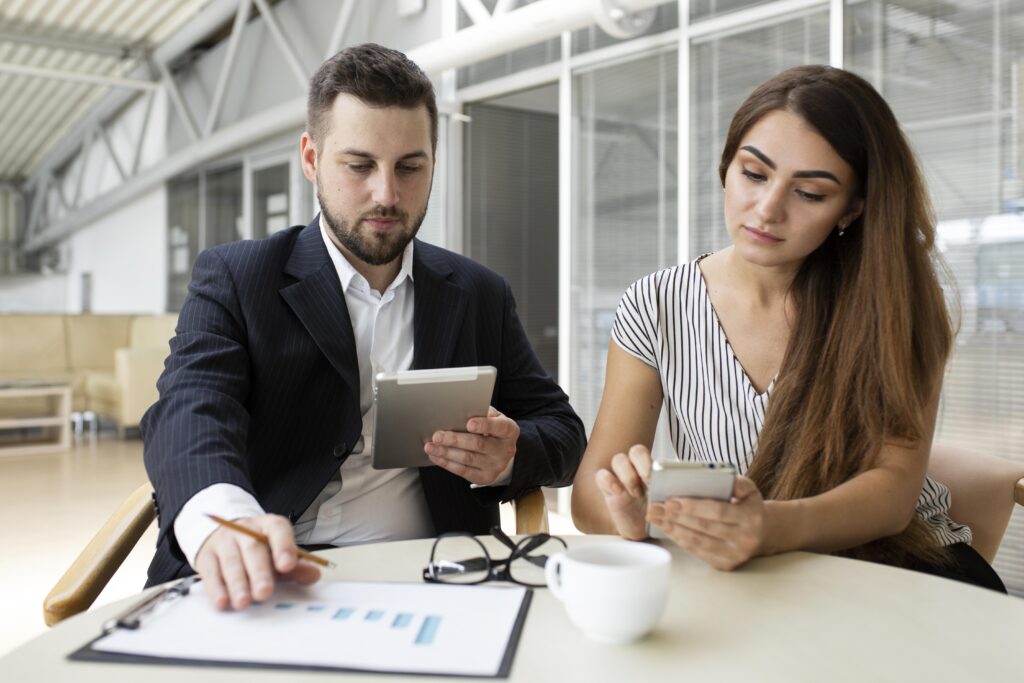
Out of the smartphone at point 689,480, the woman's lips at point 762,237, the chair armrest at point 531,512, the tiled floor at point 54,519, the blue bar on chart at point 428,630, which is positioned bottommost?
the tiled floor at point 54,519

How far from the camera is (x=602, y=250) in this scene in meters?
5.04

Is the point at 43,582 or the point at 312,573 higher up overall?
the point at 312,573

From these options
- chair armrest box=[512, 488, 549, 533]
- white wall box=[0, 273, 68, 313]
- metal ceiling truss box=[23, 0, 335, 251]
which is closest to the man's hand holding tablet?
chair armrest box=[512, 488, 549, 533]

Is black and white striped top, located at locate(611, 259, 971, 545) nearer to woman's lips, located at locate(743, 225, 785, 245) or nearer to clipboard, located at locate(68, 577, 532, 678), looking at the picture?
woman's lips, located at locate(743, 225, 785, 245)

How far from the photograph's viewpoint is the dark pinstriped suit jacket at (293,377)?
1508 mm

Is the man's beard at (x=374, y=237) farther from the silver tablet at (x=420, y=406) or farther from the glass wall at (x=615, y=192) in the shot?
the glass wall at (x=615, y=192)

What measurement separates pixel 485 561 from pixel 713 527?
0.29 m

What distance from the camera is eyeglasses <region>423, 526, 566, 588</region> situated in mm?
1110

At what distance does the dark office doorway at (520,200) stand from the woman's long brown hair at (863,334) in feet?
13.2

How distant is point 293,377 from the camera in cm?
165

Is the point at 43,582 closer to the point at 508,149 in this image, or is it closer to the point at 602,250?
the point at 602,250

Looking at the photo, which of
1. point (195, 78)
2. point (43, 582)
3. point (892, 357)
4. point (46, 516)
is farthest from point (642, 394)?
point (195, 78)

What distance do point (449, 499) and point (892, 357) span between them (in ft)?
2.69

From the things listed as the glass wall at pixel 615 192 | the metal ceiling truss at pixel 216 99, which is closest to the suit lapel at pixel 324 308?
A: the metal ceiling truss at pixel 216 99
